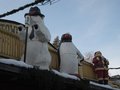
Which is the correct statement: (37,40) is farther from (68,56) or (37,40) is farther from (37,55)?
(68,56)

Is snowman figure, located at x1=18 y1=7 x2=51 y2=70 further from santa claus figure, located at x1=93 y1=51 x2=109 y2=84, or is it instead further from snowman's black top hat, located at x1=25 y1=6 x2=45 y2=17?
santa claus figure, located at x1=93 y1=51 x2=109 y2=84

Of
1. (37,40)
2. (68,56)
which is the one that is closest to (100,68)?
(68,56)

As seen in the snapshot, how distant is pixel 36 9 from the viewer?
1091 cm

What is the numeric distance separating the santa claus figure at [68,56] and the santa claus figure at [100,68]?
9.02 feet

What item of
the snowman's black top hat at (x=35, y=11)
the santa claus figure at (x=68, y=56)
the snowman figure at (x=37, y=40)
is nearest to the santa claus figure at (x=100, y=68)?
the santa claus figure at (x=68, y=56)

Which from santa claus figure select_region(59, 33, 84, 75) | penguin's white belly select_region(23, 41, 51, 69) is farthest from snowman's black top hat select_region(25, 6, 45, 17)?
santa claus figure select_region(59, 33, 84, 75)

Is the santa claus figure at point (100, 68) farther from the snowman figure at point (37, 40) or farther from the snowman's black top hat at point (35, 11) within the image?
the snowman's black top hat at point (35, 11)

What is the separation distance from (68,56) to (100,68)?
10.9 feet

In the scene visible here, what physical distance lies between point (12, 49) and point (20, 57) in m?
0.40

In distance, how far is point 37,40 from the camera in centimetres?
1067

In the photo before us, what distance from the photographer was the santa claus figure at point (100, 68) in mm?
15172

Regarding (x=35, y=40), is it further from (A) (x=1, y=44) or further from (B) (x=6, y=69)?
(B) (x=6, y=69)

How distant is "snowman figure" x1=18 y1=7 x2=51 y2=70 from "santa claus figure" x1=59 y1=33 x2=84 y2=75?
1676 mm

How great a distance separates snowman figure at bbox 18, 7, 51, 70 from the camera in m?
10.5
